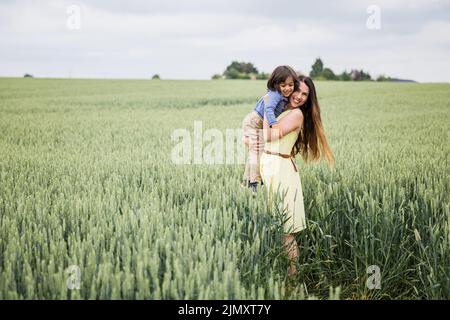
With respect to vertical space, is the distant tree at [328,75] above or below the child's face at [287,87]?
above

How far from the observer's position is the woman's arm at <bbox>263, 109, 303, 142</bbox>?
3152 mm

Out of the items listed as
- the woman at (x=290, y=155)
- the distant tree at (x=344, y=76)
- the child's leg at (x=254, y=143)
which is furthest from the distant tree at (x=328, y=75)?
the woman at (x=290, y=155)

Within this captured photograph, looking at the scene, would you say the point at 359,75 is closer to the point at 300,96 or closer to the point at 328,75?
the point at 328,75

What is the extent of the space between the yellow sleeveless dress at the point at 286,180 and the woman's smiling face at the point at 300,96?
23 cm

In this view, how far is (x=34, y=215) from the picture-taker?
304 cm

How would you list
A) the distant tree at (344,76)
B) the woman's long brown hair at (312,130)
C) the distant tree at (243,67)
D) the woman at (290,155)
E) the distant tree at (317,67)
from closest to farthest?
the woman at (290,155) → the woman's long brown hair at (312,130) → the distant tree at (344,76) → the distant tree at (243,67) → the distant tree at (317,67)

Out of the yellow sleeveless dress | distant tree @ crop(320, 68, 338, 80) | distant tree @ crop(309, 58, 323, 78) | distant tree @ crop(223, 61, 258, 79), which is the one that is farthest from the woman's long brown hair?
distant tree @ crop(309, 58, 323, 78)

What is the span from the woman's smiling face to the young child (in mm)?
36

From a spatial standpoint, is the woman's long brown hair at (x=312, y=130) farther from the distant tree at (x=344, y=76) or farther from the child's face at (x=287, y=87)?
the distant tree at (x=344, y=76)

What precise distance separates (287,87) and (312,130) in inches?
17.8

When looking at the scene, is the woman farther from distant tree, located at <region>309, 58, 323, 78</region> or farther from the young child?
distant tree, located at <region>309, 58, 323, 78</region>

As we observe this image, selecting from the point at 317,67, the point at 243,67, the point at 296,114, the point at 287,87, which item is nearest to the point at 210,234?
the point at 296,114

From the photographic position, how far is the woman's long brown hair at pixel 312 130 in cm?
326
